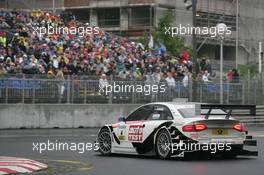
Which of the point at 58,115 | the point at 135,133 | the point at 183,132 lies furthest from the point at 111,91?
the point at 183,132

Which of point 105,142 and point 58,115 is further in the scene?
point 58,115

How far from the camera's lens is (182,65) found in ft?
123

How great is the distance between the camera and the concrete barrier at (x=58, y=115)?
29.9m

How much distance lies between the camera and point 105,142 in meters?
18.1

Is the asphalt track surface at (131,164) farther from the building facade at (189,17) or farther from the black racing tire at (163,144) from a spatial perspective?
the building facade at (189,17)

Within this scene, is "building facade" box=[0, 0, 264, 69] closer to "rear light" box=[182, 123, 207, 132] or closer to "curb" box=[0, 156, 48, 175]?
"rear light" box=[182, 123, 207, 132]

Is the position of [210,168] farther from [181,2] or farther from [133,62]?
[181,2]

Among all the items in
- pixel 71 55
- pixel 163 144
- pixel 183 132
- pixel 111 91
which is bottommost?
pixel 163 144

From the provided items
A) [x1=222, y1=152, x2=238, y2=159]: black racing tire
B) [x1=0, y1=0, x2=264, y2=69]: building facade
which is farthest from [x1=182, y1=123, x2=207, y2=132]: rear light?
[x1=0, y1=0, x2=264, y2=69]: building facade

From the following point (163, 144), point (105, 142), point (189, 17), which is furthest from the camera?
point (189, 17)

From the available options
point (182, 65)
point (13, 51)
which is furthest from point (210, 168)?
point (182, 65)

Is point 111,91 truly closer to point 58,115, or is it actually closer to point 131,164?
point 58,115

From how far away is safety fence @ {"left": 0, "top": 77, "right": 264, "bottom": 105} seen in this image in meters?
29.4

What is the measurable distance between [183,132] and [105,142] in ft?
9.85
